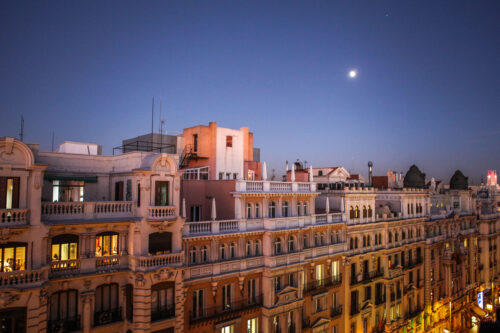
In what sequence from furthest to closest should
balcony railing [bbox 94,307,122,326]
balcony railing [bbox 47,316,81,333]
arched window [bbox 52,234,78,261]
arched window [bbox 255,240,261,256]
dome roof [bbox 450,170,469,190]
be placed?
dome roof [bbox 450,170,469,190] → arched window [bbox 255,240,261,256] → balcony railing [bbox 94,307,122,326] → arched window [bbox 52,234,78,261] → balcony railing [bbox 47,316,81,333]

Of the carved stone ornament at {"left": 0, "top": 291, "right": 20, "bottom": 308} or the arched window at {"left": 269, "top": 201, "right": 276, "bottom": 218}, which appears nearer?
the carved stone ornament at {"left": 0, "top": 291, "right": 20, "bottom": 308}

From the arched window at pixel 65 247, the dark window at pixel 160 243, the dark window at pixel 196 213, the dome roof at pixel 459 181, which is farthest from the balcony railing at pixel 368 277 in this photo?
the dome roof at pixel 459 181

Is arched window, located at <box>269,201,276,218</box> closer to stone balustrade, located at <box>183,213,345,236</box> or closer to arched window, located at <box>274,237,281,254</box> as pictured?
stone balustrade, located at <box>183,213,345,236</box>

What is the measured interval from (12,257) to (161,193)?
10.0 meters

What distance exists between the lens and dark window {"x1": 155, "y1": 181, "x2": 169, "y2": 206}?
25266 millimetres

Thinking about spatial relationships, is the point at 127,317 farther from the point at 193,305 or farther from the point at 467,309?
the point at 467,309

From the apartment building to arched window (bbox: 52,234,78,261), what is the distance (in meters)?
0.08

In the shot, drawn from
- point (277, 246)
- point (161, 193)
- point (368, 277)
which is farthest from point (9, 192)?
point (368, 277)

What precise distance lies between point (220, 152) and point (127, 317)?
21706mm

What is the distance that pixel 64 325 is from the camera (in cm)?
2225

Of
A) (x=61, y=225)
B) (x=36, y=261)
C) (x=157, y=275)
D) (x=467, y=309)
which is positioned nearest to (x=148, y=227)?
(x=157, y=275)

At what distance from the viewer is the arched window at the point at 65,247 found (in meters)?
22.4

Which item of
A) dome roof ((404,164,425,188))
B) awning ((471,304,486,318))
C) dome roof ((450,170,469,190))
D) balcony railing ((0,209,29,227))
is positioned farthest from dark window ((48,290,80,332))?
dome roof ((450,170,469,190))

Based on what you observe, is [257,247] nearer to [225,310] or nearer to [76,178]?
[225,310]
